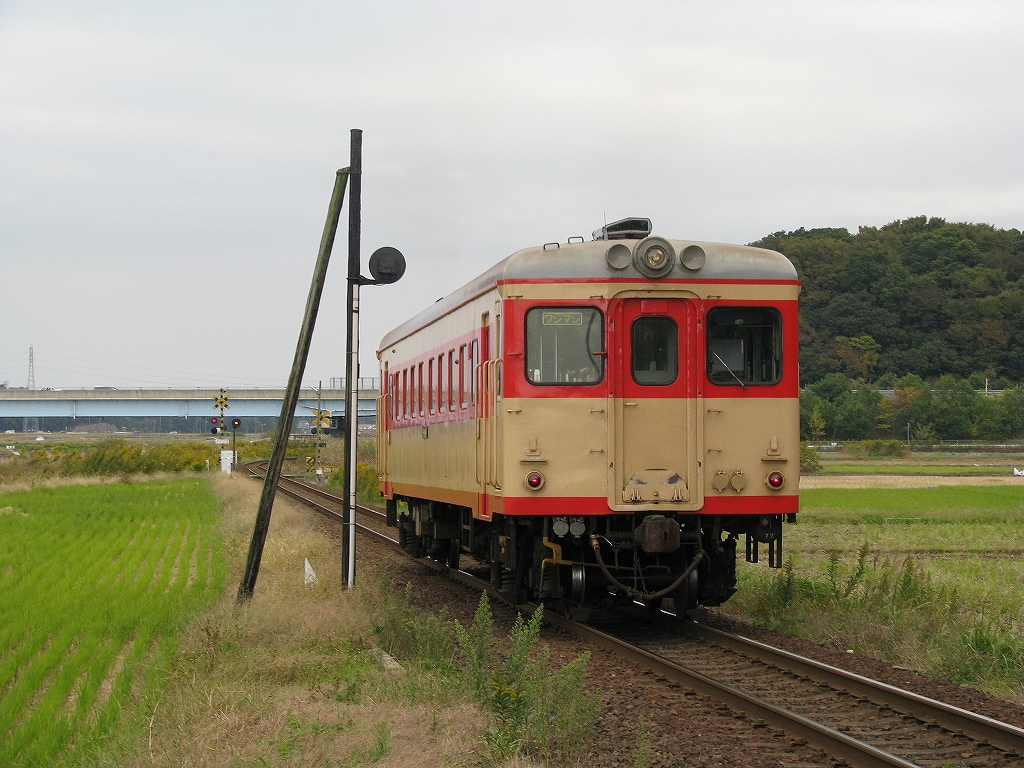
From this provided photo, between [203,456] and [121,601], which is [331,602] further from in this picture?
[203,456]

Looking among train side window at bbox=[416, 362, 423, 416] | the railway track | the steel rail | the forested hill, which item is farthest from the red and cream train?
the forested hill

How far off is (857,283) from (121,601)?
7523cm

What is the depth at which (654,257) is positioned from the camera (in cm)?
1023

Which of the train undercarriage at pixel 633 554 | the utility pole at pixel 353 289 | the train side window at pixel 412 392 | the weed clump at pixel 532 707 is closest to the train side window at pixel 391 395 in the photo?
the train side window at pixel 412 392

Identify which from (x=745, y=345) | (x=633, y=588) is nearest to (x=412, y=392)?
(x=633, y=588)

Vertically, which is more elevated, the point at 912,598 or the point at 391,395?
the point at 391,395

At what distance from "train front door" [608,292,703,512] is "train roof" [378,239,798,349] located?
24 cm

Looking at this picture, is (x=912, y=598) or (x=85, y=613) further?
(x=85, y=613)

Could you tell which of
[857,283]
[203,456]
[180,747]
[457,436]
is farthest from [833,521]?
[857,283]

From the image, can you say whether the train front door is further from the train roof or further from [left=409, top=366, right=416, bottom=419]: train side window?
[left=409, top=366, right=416, bottom=419]: train side window

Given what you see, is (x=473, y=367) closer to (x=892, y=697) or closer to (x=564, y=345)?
(x=564, y=345)

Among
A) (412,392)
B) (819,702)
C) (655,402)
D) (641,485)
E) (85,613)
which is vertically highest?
(412,392)

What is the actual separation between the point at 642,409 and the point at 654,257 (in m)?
1.33

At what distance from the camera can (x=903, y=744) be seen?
6762mm
